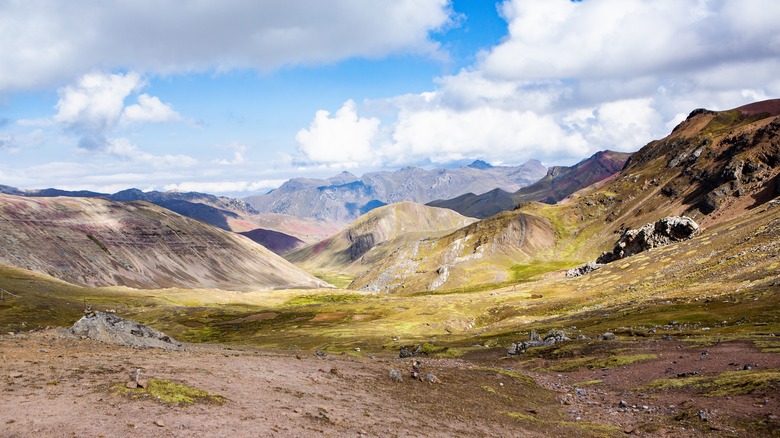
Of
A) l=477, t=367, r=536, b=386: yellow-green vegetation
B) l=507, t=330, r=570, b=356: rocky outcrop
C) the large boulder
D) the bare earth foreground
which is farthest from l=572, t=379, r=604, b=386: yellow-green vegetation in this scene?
the large boulder

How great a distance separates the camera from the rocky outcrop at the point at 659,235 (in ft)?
495

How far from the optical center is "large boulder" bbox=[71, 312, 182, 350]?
141 feet

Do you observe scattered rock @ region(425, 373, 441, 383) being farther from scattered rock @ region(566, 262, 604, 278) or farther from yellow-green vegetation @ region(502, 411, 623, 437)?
scattered rock @ region(566, 262, 604, 278)

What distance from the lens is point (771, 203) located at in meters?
136

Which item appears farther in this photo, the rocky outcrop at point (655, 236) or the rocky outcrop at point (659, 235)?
the rocky outcrop at point (655, 236)

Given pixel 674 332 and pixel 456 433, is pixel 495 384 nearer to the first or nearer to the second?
pixel 456 433

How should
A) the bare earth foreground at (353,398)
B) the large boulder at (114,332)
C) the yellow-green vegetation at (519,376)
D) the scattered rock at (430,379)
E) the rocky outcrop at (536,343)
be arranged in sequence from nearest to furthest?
the bare earth foreground at (353,398) → the scattered rock at (430,379) → the large boulder at (114,332) → the yellow-green vegetation at (519,376) → the rocky outcrop at (536,343)

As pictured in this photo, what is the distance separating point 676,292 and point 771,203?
250 feet

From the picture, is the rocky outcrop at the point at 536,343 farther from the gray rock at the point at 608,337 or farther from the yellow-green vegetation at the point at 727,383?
the yellow-green vegetation at the point at 727,383

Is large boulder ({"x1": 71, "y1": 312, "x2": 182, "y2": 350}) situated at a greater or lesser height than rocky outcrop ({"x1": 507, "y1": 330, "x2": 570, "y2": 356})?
greater

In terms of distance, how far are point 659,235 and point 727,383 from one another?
142 meters

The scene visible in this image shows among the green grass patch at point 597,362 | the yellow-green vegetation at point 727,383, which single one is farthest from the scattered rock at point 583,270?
the yellow-green vegetation at point 727,383

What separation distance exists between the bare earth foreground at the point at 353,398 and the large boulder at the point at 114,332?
6.29 ft

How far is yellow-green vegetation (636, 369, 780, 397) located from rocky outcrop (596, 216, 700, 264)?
13374cm
